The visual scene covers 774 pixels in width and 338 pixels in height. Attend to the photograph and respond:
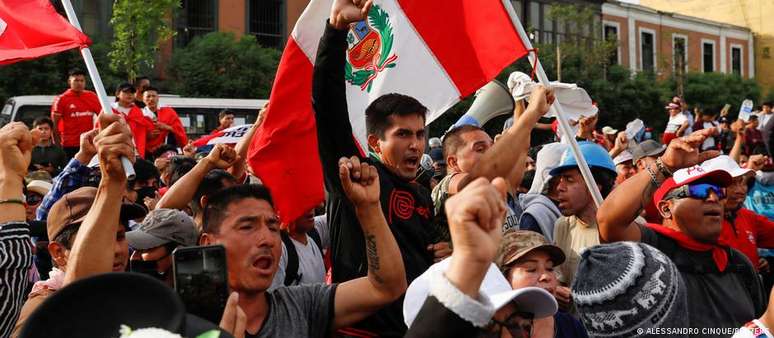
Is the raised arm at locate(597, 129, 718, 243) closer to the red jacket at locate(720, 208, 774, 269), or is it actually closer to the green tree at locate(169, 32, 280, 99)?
the red jacket at locate(720, 208, 774, 269)

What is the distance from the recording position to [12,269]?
3.09 metres

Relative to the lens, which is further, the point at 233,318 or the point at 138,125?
the point at 138,125

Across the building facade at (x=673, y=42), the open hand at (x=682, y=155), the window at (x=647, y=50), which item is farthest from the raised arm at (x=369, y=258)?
the window at (x=647, y=50)

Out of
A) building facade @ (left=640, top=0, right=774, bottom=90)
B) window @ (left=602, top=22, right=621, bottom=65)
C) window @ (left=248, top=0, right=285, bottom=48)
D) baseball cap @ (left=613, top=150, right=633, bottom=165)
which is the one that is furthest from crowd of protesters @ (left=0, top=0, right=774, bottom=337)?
building facade @ (left=640, top=0, right=774, bottom=90)

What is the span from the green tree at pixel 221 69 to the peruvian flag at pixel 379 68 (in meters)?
22.1

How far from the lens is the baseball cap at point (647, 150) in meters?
7.84

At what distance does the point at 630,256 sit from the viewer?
8.84ft

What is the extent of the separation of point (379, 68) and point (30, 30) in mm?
1868

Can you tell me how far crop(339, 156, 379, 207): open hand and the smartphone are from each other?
646 mm

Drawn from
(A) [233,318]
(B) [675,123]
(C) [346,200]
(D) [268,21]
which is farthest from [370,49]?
(D) [268,21]

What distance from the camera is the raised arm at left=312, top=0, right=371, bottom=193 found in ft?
11.9

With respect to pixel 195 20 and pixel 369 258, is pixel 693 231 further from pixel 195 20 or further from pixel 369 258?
pixel 195 20

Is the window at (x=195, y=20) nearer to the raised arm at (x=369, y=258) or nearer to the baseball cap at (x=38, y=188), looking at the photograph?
the baseball cap at (x=38, y=188)

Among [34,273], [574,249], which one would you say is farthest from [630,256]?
[34,273]
